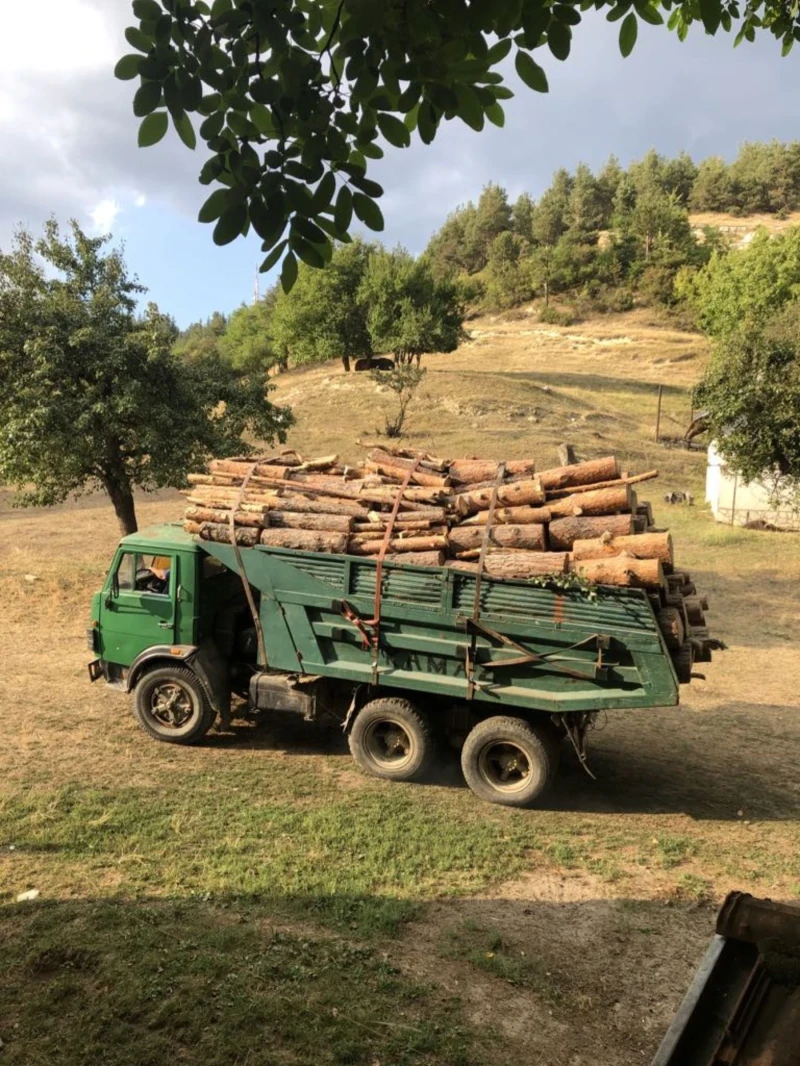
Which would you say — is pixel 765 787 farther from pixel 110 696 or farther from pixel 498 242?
pixel 498 242

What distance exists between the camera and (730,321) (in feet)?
164

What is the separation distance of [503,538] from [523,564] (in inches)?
13.6

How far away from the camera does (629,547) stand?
6258 millimetres

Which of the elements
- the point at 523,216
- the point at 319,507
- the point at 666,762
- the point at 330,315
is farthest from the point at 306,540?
the point at 523,216

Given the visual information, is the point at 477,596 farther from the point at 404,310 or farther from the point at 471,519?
the point at 404,310

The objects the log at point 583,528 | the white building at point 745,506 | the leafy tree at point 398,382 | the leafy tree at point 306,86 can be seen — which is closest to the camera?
the leafy tree at point 306,86

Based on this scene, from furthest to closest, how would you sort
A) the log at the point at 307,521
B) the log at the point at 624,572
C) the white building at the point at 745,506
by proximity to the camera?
the white building at the point at 745,506 → the log at the point at 307,521 → the log at the point at 624,572

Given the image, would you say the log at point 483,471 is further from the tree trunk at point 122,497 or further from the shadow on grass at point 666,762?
the tree trunk at point 122,497

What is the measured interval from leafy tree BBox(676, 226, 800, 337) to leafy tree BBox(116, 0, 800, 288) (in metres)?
50.1

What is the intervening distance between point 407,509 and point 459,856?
3.10 m

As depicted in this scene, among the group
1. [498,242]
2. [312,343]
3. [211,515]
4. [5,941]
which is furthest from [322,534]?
[498,242]

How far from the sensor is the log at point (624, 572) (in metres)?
6.00

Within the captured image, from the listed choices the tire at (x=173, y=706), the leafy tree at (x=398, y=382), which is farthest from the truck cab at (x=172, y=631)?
the leafy tree at (x=398, y=382)

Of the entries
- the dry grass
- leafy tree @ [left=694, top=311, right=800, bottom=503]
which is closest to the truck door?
the dry grass
